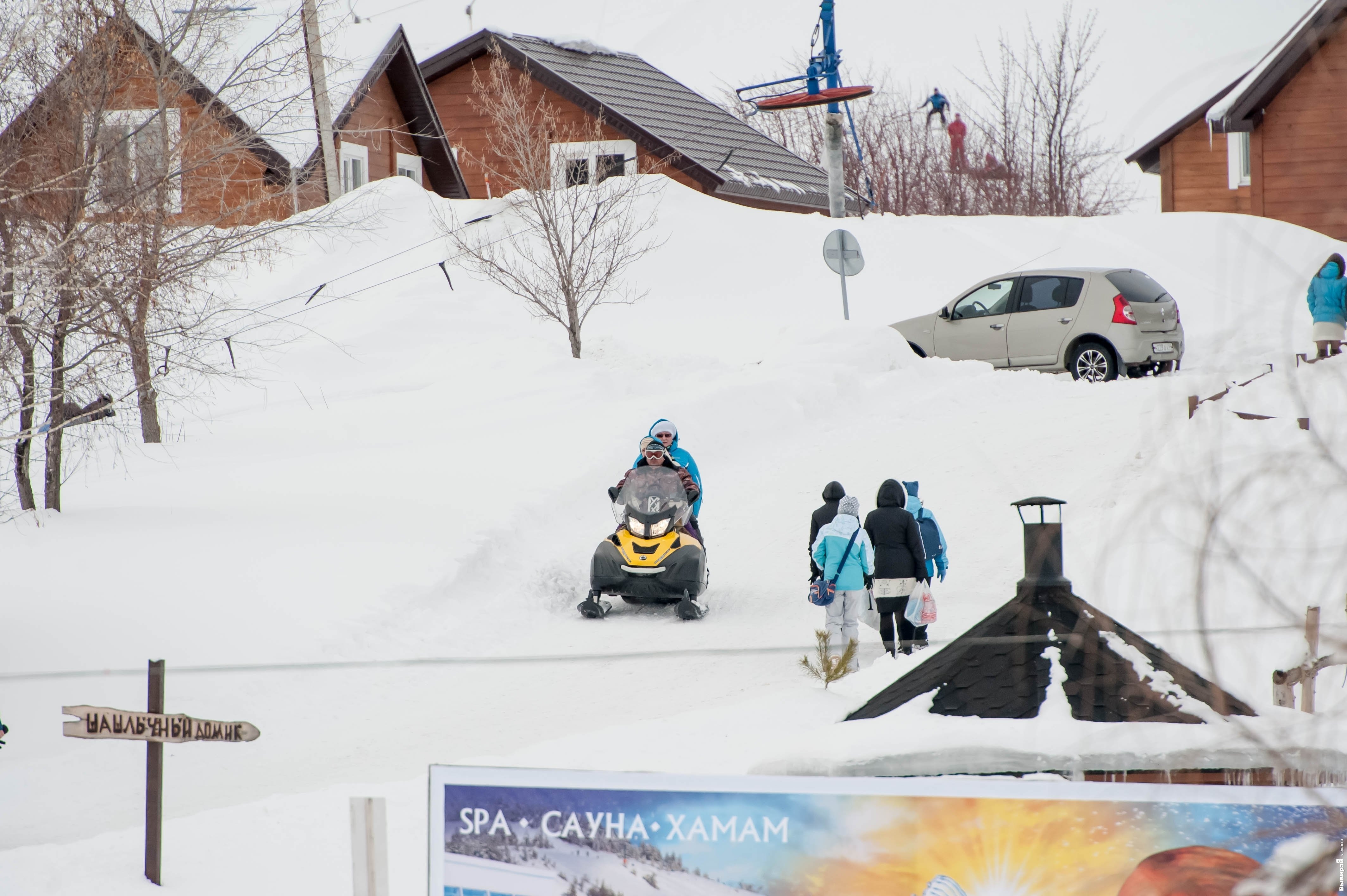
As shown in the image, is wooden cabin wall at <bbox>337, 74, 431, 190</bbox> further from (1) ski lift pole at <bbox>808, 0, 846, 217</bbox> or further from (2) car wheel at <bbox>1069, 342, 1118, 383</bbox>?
(2) car wheel at <bbox>1069, 342, 1118, 383</bbox>

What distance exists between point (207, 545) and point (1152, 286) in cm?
1378

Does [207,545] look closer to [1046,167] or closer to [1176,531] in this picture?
[1176,531]

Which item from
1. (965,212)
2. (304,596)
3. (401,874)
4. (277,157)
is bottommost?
(401,874)

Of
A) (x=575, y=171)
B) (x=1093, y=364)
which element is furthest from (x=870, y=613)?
(x=575, y=171)

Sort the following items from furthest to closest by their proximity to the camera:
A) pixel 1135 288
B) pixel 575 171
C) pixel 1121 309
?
pixel 575 171 < pixel 1135 288 < pixel 1121 309

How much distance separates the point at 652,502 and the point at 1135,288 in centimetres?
1042

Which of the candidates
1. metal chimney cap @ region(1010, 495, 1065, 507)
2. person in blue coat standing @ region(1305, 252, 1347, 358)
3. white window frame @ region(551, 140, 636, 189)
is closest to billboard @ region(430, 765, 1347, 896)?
person in blue coat standing @ region(1305, 252, 1347, 358)

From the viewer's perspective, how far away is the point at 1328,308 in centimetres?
303

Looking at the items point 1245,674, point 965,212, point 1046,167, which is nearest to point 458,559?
point 1245,674

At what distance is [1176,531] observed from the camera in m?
1.43

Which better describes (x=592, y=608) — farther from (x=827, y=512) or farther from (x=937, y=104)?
(x=937, y=104)

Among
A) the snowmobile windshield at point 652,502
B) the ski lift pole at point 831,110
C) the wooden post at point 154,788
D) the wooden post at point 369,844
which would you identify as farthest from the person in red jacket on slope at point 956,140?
the wooden post at point 369,844

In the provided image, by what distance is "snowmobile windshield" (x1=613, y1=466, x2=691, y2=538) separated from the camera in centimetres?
1058

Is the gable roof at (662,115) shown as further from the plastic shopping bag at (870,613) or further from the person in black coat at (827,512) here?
the plastic shopping bag at (870,613)
